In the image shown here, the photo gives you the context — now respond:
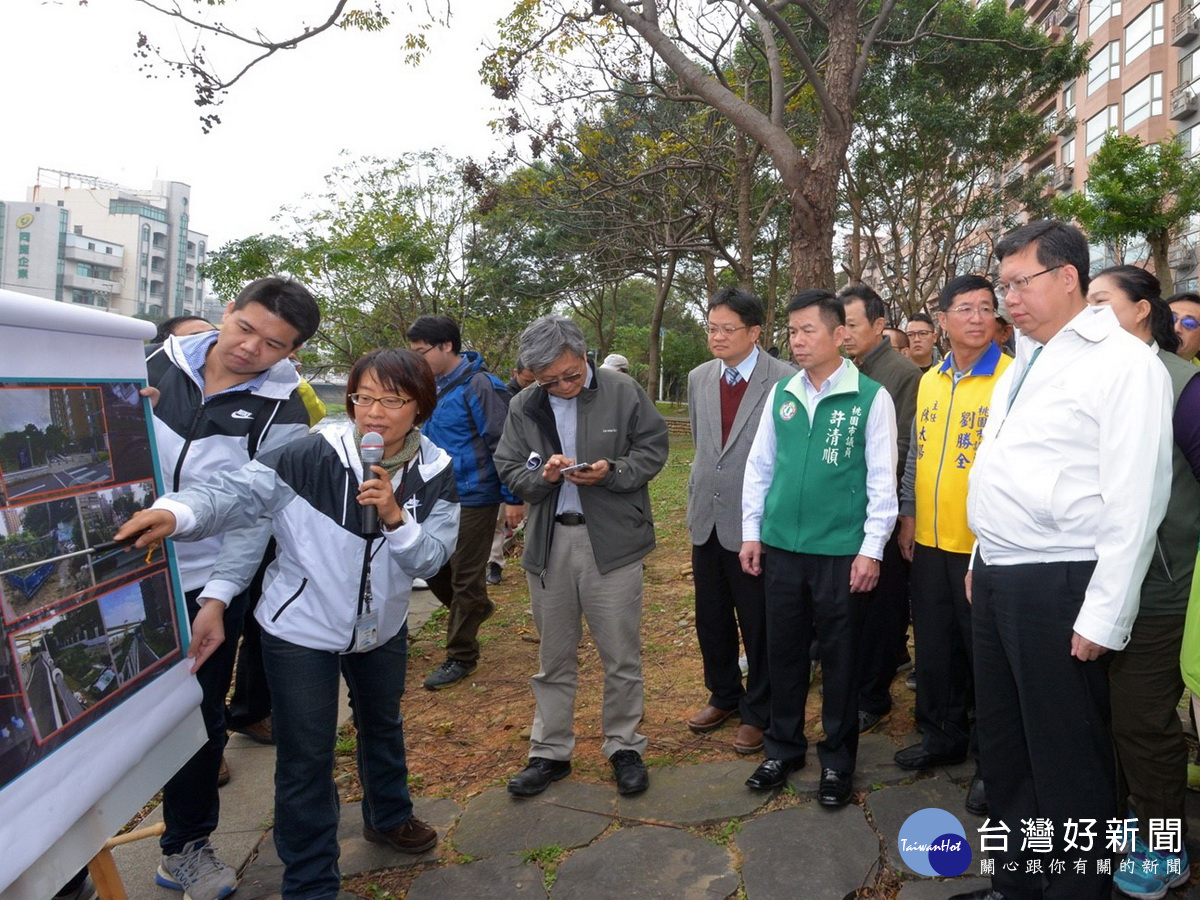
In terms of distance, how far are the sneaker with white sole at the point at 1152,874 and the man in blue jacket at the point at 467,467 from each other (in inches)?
128

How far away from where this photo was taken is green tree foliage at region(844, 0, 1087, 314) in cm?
1571

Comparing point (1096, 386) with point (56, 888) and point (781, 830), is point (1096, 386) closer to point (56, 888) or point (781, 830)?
point (781, 830)

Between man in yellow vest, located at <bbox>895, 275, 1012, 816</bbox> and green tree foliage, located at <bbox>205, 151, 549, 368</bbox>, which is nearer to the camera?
man in yellow vest, located at <bbox>895, 275, 1012, 816</bbox>

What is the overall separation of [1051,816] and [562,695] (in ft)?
5.80

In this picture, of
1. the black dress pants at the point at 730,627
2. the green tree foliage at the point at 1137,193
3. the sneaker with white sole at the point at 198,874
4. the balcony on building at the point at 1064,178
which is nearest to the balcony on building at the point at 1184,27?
the balcony on building at the point at 1064,178

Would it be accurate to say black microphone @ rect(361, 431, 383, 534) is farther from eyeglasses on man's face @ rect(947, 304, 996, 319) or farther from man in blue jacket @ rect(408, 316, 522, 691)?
man in blue jacket @ rect(408, 316, 522, 691)

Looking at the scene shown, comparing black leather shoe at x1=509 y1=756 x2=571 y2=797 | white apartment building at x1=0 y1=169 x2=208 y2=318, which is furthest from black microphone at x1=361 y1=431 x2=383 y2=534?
white apartment building at x1=0 y1=169 x2=208 y2=318

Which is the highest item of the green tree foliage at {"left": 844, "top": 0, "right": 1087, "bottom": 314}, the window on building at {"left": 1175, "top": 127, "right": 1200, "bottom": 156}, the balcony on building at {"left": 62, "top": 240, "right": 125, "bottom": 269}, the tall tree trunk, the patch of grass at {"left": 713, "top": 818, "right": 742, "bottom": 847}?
the balcony on building at {"left": 62, "top": 240, "right": 125, "bottom": 269}

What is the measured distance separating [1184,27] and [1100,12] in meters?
5.02

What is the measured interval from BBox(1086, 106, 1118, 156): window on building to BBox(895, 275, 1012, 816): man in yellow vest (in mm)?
30391

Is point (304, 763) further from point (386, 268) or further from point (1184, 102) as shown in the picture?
point (1184, 102)

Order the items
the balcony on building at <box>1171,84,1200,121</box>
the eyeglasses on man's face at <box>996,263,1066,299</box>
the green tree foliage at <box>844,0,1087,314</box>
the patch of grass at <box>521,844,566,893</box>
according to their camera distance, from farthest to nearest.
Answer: the balcony on building at <box>1171,84,1200,121</box>
the green tree foliage at <box>844,0,1087,314</box>
the patch of grass at <box>521,844,566,893</box>
the eyeglasses on man's face at <box>996,263,1066,299</box>

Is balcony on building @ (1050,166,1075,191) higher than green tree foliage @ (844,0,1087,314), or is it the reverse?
balcony on building @ (1050,166,1075,191)

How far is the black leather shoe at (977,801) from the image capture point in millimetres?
3041
